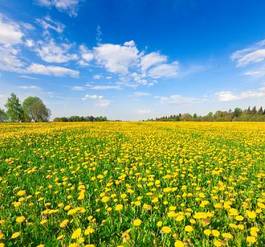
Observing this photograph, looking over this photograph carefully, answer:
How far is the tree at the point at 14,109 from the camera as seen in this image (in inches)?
3017

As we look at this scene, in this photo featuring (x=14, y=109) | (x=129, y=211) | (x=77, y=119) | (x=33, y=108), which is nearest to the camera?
(x=129, y=211)

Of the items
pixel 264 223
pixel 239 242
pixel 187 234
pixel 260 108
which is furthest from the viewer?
pixel 260 108

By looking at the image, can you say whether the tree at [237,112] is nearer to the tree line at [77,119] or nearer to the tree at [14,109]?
the tree line at [77,119]

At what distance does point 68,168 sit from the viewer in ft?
Answer: 21.3

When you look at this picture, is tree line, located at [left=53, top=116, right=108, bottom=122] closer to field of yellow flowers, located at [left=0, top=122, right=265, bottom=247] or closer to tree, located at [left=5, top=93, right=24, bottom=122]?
tree, located at [left=5, top=93, right=24, bottom=122]

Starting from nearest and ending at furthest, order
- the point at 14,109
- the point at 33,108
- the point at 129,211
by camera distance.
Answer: the point at 129,211, the point at 14,109, the point at 33,108

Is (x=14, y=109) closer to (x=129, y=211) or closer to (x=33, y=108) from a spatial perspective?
(x=33, y=108)

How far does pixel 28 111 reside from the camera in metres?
85.9

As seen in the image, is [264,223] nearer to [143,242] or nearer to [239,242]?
[239,242]

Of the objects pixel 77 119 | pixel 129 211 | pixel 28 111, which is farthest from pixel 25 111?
pixel 129 211

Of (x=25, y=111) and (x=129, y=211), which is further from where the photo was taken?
(x=25, y=111)

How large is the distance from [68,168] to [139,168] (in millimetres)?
2004

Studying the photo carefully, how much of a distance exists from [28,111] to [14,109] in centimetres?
867

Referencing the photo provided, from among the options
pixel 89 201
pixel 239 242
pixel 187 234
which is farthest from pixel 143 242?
pixel 89 201
